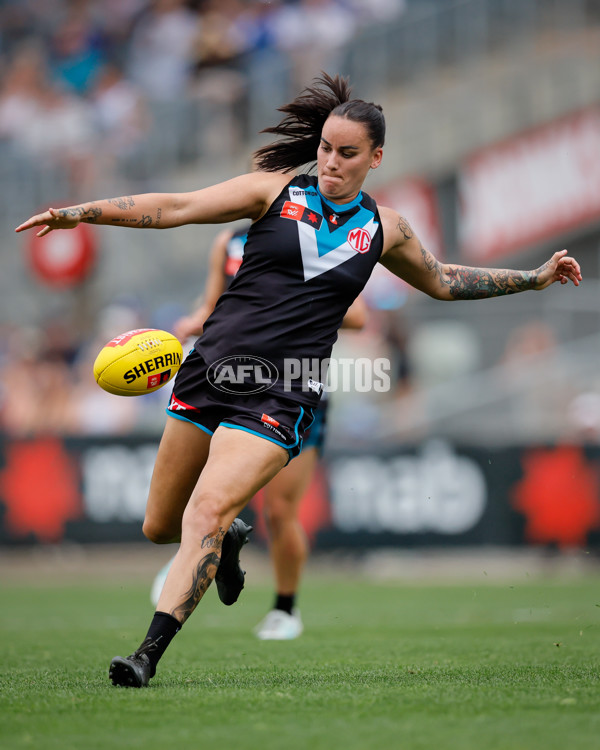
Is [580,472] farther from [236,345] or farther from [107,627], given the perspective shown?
[236,345]

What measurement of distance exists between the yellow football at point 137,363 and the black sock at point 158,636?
3.75 feet

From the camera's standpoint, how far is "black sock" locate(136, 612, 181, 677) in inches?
174

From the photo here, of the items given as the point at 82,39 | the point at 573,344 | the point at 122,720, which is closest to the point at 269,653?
the point at 122,720

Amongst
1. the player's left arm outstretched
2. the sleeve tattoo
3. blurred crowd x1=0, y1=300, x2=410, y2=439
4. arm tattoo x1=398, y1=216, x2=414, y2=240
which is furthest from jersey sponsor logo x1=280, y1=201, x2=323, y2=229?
blurred crowd x1=0, y1=300, x2=410, y2=439

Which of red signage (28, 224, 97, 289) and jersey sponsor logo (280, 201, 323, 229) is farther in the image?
red signage (28, 224, 97, 289)

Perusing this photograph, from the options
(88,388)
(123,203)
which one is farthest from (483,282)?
(88,388)

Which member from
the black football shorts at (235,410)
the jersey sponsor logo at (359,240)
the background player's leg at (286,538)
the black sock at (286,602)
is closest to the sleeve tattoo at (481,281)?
the jersey sponsor logo at (359,240)

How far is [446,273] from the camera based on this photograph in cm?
543

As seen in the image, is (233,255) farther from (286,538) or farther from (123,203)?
(123,203)

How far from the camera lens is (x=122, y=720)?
381cm

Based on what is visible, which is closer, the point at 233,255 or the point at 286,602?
the point at 233,255

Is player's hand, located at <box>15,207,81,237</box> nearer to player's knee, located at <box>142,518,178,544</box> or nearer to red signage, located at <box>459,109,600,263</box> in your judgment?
player's knee, located at <box>142,518,178,544</box>

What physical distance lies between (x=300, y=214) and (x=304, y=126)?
0.66 metres

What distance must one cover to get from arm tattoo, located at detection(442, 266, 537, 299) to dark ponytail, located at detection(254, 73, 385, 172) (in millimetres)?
793
